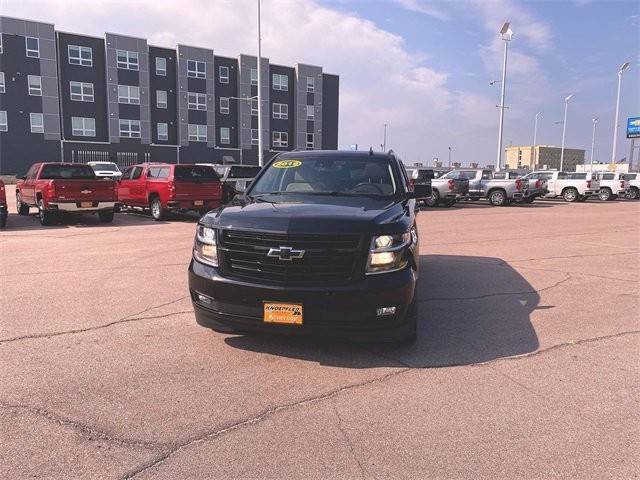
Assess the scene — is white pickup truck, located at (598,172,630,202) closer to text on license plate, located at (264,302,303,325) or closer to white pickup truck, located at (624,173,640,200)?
white pickup truck, located at (624,173,640,200)

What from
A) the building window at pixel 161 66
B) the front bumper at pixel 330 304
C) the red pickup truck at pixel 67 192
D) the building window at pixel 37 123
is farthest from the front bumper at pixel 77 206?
the building window at pixel 161 66

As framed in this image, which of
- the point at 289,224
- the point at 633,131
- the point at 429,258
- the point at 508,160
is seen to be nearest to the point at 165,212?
the point at 429,258

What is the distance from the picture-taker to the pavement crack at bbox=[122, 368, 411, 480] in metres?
2.92

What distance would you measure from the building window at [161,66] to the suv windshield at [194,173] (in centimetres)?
4086

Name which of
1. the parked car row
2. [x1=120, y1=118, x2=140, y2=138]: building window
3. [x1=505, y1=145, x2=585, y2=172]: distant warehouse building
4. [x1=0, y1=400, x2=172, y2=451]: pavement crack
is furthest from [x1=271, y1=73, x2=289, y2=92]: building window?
[x1=505, y1=145, x2=585, y2=172]: distant warehouse building

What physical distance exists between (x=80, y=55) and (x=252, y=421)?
176 feet

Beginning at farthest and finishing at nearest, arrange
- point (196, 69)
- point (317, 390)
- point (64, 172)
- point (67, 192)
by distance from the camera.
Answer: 1. point (196, 69)
2. point (64, 172)
3. point (67, 192)
4. point (317, 390)

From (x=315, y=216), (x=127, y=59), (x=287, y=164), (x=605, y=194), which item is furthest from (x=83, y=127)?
(x=315, y=216)

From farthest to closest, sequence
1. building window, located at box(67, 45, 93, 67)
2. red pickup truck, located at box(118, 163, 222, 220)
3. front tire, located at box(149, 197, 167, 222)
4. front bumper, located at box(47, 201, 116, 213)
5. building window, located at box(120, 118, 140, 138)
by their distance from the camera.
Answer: building window, located at box(120, 118, 140, 138) → building window, located at box(67, 45, 93, 67) → front tire, located at box(149, 197, 167, 222) → red pickup truck, located at box(118, 163, 222, 220) → front bumper, located at box(47, 201, 116, 213)

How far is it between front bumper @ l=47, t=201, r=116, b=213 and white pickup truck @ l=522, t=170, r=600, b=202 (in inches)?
991

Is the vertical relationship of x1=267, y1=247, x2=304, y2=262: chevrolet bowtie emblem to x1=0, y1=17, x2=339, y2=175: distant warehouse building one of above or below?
below

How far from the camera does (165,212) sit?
54.0ft

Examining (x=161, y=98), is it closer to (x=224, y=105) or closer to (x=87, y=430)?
(x=224, y=105)

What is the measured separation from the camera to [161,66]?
A: 5288cm
